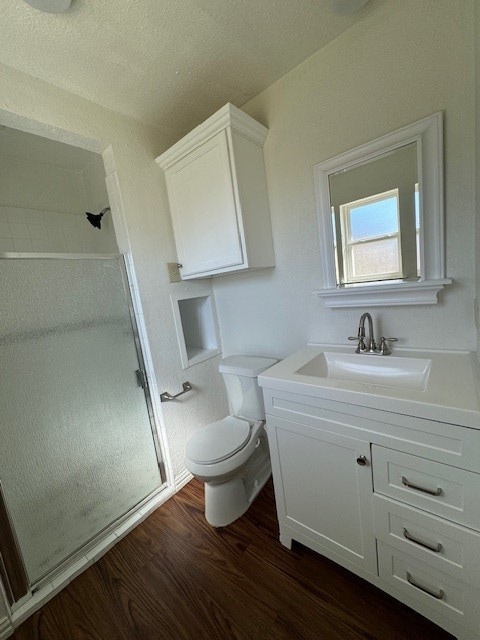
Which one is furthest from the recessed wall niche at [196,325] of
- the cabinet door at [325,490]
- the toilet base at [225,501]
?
the cabinet door at [325,490]

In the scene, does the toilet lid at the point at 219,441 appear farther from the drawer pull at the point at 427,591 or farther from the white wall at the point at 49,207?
the white wall at the point at 49,207

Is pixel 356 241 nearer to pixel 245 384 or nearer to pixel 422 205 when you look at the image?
pixel 422 205

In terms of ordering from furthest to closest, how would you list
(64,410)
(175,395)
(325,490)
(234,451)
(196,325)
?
1. (196,325)
2. (175,395)
3. (234,451)
4. (64,410)
5. (325,490)

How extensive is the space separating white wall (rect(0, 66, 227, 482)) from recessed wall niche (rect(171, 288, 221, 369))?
5 cm

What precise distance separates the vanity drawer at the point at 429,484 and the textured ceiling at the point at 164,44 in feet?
5.70

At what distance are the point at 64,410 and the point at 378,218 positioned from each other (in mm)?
1776

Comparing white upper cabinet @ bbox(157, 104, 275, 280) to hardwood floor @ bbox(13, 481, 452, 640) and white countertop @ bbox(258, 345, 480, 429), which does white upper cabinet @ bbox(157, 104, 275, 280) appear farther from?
hardwood floor @ bbox(13, 481, 452, 640)

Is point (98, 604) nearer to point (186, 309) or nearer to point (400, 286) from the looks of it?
point (186, 309)

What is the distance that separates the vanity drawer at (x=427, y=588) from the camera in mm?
822

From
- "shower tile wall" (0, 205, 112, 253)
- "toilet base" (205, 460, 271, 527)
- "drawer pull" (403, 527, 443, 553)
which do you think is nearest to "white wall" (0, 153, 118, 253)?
"shower tile wall" (0, 205, 112, 253)

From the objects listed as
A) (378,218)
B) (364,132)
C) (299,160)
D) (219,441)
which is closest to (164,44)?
(299,160)

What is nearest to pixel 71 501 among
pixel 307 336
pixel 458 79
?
pixel 307 336

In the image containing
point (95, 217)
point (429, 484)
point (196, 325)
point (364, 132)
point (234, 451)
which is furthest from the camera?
point (196, 325)

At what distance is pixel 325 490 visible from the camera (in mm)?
1072
